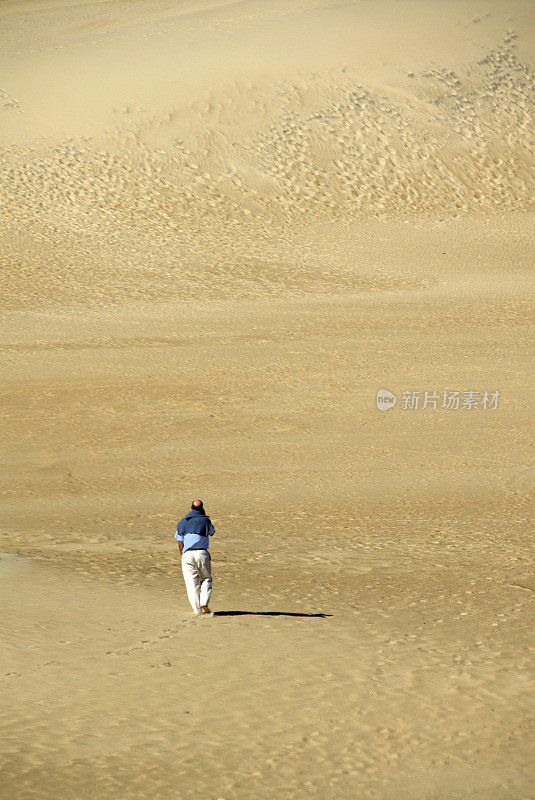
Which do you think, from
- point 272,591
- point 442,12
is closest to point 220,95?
point 442,12

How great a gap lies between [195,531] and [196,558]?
285mm

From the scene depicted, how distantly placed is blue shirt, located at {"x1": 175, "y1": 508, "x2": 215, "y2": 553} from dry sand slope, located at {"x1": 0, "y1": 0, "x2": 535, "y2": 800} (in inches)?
30.3

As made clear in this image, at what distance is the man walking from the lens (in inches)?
374

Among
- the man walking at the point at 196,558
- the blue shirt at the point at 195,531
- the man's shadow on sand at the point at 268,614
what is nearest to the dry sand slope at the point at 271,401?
the man's shadow on sand at the point at 268,614

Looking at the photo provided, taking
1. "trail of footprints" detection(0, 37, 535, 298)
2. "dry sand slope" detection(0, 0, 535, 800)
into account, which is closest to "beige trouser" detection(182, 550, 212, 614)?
"dry sand slope" detection(0, 0, 535, 800)

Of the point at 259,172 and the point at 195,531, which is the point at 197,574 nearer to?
the point at 195,531

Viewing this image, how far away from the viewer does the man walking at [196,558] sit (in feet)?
31.2

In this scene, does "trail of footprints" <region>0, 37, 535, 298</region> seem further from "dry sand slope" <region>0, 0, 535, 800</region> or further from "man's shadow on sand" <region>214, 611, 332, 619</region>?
"man's shadow on sand" <region>214, 611, 332, 619</region>

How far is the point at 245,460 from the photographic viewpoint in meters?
16.8

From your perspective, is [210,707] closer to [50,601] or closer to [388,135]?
[50,601]

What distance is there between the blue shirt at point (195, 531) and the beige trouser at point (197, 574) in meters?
0.07

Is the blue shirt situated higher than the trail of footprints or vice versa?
the trail of footprints

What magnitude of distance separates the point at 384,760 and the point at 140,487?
9278 mm

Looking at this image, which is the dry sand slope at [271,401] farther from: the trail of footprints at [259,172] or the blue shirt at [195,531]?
the blue shirt at [195,531]
